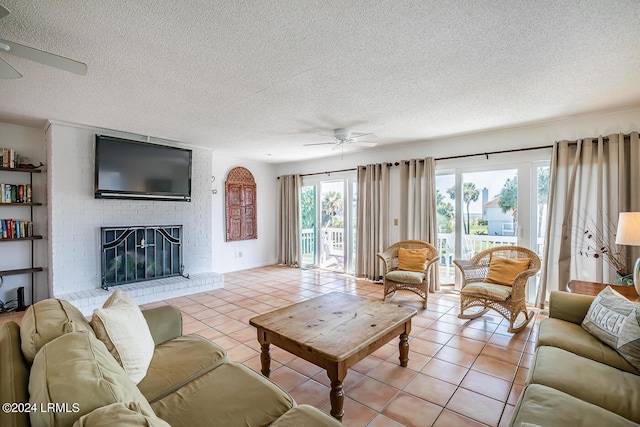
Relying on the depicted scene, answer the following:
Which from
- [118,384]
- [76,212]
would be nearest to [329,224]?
[76,212]

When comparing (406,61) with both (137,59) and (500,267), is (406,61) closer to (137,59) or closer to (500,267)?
(137,59)

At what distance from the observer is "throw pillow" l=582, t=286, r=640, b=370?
1.73m

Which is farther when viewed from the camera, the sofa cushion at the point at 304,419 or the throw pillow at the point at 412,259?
the throw pillow at the point at 412,259

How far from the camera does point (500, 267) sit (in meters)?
3.58

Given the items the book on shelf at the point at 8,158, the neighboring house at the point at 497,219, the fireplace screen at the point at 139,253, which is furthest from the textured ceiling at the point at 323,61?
the fireplace screen at the point at 139,253

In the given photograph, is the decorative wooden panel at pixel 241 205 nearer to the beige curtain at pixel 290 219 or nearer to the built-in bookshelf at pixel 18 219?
the beige curtain at pixel 290 219

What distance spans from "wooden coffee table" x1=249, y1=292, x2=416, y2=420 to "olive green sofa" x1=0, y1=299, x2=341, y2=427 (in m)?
0.43

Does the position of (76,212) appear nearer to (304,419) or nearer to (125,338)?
(125,338)

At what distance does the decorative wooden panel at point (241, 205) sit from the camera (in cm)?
624

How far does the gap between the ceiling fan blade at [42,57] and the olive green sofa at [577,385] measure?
308cm

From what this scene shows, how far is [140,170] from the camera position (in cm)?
447

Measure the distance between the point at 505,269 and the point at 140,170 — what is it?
5062 millimetres

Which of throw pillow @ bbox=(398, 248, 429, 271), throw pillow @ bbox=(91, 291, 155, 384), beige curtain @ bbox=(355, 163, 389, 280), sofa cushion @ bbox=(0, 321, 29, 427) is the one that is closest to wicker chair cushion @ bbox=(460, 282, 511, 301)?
throw pillow @ bbox=(398, 248, 429, 271)

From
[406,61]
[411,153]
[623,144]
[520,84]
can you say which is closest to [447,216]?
[411,153]
